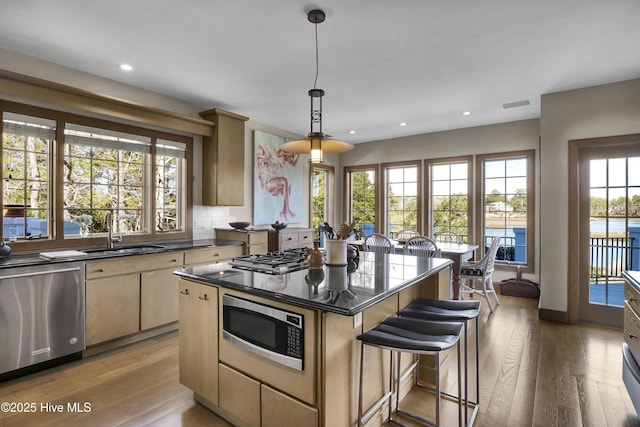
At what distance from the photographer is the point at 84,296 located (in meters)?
2.86

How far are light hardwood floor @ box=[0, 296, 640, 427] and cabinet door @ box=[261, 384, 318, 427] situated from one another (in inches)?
18.6

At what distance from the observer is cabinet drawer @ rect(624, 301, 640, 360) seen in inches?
77.7

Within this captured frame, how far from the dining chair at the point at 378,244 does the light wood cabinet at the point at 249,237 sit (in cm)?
146

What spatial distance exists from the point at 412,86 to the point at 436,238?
296cm

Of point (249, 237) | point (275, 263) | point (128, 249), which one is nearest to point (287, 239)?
point (249, 237)

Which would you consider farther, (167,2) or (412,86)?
(412,86)

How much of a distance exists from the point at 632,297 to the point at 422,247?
7.41 feet

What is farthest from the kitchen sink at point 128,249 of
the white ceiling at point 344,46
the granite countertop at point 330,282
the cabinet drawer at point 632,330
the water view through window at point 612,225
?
the water view through window at point 612,225

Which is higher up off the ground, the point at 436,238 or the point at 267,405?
the point at 436,238

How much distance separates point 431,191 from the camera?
6062 mm

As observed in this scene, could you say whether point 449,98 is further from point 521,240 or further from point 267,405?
point 267,405

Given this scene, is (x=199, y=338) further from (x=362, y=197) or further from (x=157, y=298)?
(x=362, y=197)

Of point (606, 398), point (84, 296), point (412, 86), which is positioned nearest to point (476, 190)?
point (412, 86)

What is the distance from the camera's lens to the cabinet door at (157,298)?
327 centimetres
